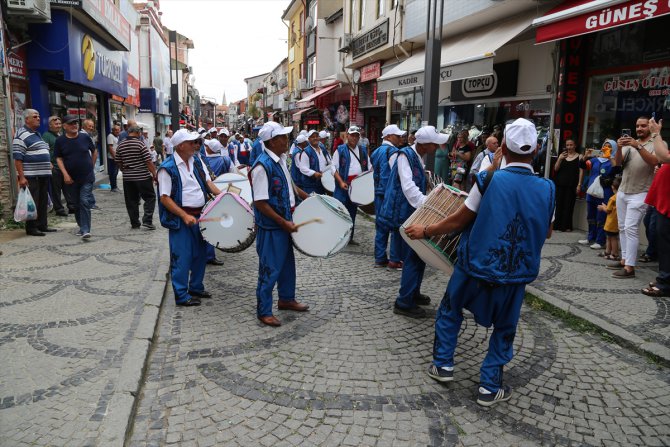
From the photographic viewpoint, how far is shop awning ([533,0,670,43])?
250 inches

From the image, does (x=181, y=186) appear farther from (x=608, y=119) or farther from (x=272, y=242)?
(x=608, y=119)

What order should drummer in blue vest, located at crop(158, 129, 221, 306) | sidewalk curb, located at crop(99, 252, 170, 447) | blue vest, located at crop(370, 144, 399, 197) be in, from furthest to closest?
1. blue vest, located at crop(370, 144, 399, 197)
2. drummer in blue vest, located at crop(158, 129, 221, 306)
3. sidewalk curb, located at crop(99, 252, 170, 447)

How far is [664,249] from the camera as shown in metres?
5.60

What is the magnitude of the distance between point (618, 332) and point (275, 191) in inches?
134

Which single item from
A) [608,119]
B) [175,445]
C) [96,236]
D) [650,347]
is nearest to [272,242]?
[175,445]

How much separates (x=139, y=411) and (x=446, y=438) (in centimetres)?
199

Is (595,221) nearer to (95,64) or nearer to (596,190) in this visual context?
(596,190)

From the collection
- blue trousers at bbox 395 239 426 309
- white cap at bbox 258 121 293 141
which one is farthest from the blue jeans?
blue trousers at bbox 395 239 426 309

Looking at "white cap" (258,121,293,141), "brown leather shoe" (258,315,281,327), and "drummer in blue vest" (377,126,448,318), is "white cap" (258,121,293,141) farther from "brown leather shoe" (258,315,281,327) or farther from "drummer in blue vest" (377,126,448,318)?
"brown leather shoe" (258,315,281,327)

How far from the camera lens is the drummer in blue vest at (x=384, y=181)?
6.45 metres

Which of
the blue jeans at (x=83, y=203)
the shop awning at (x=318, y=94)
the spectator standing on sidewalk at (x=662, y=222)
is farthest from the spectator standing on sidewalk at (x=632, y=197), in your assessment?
the shop awning at (x=318, y=94)

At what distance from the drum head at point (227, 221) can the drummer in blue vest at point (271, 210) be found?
0.28 meters

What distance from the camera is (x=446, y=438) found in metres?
3.03

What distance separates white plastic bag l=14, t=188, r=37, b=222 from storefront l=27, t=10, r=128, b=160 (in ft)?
13.3
